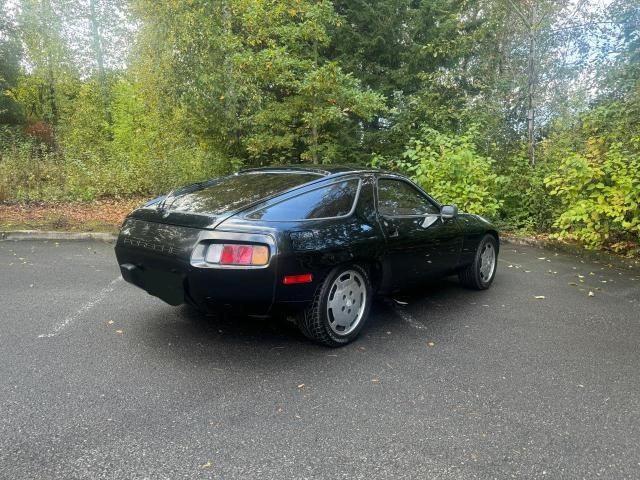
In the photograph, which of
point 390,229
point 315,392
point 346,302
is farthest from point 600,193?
point 315,392

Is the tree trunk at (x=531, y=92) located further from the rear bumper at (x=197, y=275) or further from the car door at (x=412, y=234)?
the rear bumper at (x=197, y=275)

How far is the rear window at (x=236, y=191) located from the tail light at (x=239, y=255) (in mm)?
375

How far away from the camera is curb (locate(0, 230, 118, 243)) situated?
7871mm

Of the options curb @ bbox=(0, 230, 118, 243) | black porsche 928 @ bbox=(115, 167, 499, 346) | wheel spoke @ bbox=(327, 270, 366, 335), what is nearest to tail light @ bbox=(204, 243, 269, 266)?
black porsche 928 @ bbox=(115, 167, 499, 346)

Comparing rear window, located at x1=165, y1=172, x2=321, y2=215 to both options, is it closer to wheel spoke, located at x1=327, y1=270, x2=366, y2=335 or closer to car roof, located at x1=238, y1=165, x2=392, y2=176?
car roof, located at x1=238, y1=165, x2=392, y2=176

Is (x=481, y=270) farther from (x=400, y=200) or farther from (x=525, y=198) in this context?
(x=525, y=198)

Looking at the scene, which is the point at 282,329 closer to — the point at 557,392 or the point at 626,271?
the point at 557,392

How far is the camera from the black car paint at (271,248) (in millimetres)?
3285

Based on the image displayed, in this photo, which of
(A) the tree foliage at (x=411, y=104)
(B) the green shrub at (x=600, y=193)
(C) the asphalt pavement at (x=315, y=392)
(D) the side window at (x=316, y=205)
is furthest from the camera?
(A) the tree foliage at (x=411, y=104)

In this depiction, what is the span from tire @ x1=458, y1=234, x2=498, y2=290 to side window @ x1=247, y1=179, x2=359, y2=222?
201 centimetres

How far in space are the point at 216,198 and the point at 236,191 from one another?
209 millimetres

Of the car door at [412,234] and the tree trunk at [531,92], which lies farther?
the tree trunk at [531,92]

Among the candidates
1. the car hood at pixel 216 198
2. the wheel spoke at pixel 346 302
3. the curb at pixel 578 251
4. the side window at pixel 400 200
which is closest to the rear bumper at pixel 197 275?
the car hood at pixel 216 198

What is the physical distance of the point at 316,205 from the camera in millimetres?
3768
